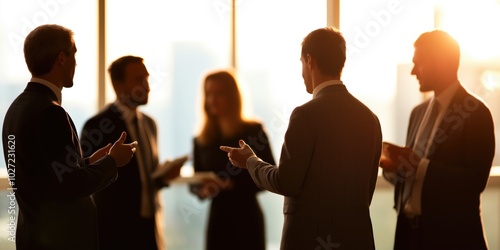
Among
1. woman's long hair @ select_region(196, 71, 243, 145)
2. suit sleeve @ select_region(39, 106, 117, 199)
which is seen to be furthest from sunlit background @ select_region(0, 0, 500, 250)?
suit sleeve @ select_region(39, 106, 117, 199)

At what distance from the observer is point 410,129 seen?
3.67 metres

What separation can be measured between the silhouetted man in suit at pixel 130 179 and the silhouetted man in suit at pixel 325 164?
54.2 inches

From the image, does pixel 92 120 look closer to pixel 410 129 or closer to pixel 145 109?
pixel 145 109

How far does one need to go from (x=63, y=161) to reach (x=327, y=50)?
1.09 metres

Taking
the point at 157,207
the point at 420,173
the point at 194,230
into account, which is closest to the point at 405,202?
the point at 420,173

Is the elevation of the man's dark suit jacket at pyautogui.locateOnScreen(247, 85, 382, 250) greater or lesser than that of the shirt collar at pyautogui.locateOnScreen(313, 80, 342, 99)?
lesser

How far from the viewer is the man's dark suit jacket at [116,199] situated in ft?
12.7

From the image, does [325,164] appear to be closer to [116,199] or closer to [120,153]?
[120,153]

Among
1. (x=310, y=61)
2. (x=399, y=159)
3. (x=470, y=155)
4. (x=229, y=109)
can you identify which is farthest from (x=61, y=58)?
(x=470, y=155)

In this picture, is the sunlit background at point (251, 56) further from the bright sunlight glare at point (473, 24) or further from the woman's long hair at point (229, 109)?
the woman's long hair at point (229, 109)

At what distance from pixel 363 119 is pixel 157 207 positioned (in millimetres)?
1799

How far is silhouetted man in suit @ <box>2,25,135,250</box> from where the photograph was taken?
8.47 feet

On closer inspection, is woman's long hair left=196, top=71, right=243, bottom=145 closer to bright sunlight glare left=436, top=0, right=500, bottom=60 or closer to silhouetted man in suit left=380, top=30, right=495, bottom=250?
silhouetted man in suit left=380, top=30, right=495, bottom=250

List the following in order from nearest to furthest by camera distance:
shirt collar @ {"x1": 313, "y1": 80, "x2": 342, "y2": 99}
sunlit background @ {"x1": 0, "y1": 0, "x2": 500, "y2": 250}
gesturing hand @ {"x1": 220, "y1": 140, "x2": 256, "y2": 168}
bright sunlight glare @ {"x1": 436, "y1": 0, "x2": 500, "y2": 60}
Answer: shirt collar @ {"x1": 313, "y1": 80, "x2": 342, "y2": 99}, gesturing hand @ {"x1": 220, "y1": 140, "x2": 256, "y2": 168}, sunlit background @ {"x1": 0, "y1": 0, "x2": 500, "y2": 250}, bright sunlight glare @ {"x1": 436, "y1": 0, "x2": 500, "y2": 60}
